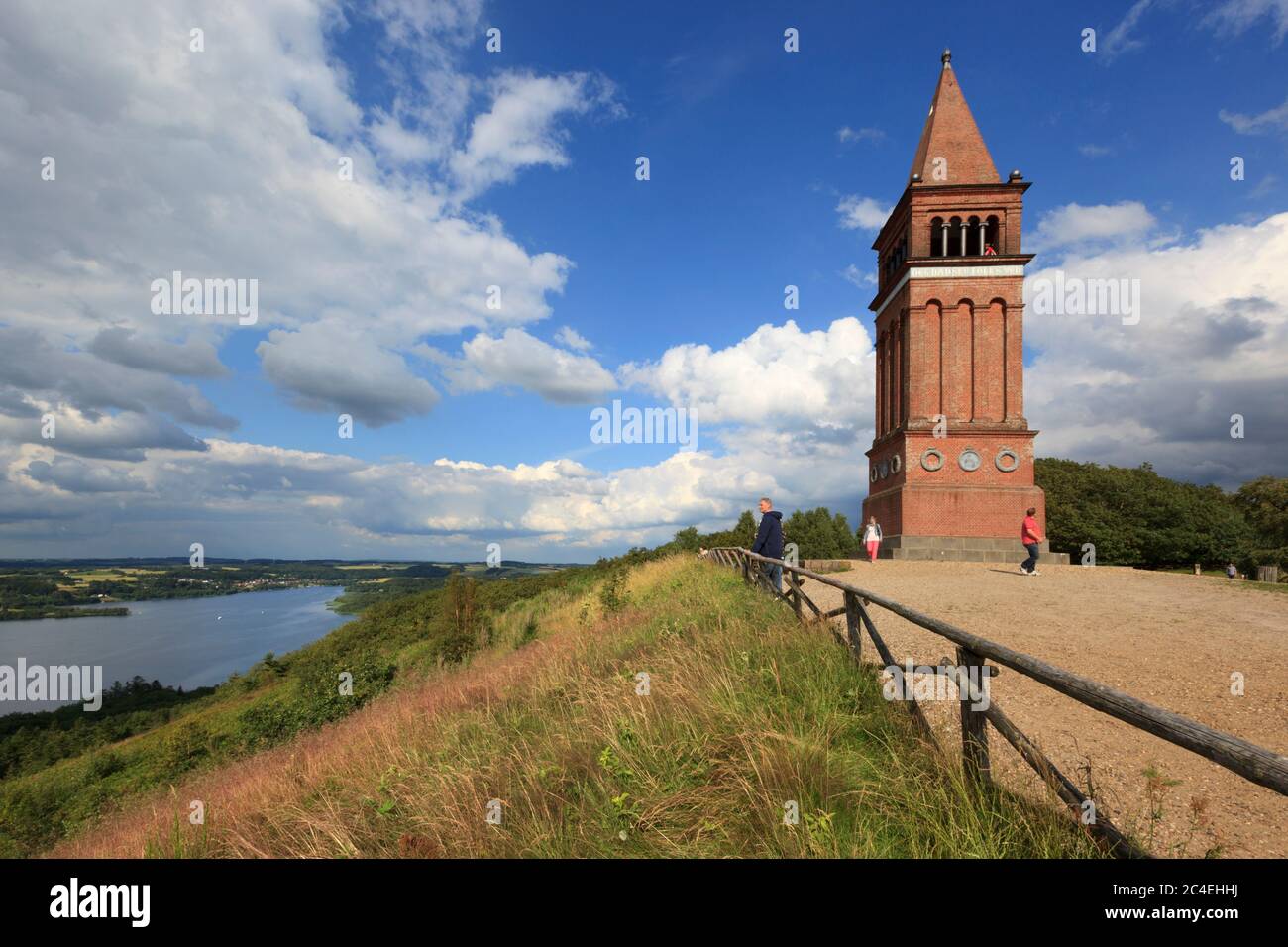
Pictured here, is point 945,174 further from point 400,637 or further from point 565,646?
point 400,637

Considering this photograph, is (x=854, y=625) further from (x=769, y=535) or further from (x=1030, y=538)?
(x=1030, y=538)

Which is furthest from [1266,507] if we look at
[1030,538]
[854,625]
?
[854,625]

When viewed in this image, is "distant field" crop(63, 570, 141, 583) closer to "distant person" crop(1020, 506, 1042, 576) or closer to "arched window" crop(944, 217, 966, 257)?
"arched window" crop(944, 217, 966, 257)

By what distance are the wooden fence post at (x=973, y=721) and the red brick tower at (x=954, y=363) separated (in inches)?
775

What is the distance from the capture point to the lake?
76.6m

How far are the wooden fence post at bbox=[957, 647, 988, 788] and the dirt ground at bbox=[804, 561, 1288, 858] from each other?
0.23m

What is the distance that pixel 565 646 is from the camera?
925cm

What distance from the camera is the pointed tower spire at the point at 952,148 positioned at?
24.9 m

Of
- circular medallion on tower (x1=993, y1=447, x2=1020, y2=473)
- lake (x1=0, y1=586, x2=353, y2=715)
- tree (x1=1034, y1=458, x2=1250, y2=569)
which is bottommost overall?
lake (x1=0, y1=586, x2=353, y2=715)

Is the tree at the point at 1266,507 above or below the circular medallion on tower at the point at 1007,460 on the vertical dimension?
below
